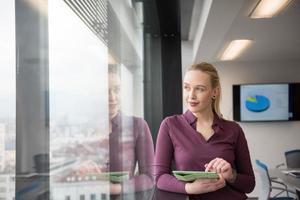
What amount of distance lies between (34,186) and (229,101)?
21.1 feet

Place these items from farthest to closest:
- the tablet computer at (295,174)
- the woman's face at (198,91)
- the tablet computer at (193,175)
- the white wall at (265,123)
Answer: the white wall at (265,123)
the tablet computer at (295,174)
the woman's face at (198,91)
the tablet computer at (193,175)

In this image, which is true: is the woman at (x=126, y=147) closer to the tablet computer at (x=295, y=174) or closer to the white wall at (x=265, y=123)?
the tablet computer at (x=295, y=174)

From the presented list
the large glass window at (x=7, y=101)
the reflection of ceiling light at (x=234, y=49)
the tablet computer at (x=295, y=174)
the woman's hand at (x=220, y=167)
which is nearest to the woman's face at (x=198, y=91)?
the woman's hand at (x=220, y=167)

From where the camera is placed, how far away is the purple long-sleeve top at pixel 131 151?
1801mm

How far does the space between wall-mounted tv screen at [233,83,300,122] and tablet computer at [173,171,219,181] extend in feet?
18.8

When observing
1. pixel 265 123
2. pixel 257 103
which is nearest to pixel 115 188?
pixel 257 103

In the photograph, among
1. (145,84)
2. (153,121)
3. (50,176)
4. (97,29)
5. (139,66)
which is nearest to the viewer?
(50,176)

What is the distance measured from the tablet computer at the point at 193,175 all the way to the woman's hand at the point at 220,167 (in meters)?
0.03

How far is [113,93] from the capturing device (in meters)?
1.82

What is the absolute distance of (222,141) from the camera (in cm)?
140

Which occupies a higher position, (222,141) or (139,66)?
(139,66)

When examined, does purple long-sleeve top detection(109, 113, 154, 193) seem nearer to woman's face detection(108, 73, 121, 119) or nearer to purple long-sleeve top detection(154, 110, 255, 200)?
woman's face detection(108, 73, 121, 119)

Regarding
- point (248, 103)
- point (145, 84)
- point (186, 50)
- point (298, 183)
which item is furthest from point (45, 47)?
point (248, 103)

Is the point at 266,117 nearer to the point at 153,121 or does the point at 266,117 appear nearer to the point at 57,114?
the point at 153,121
